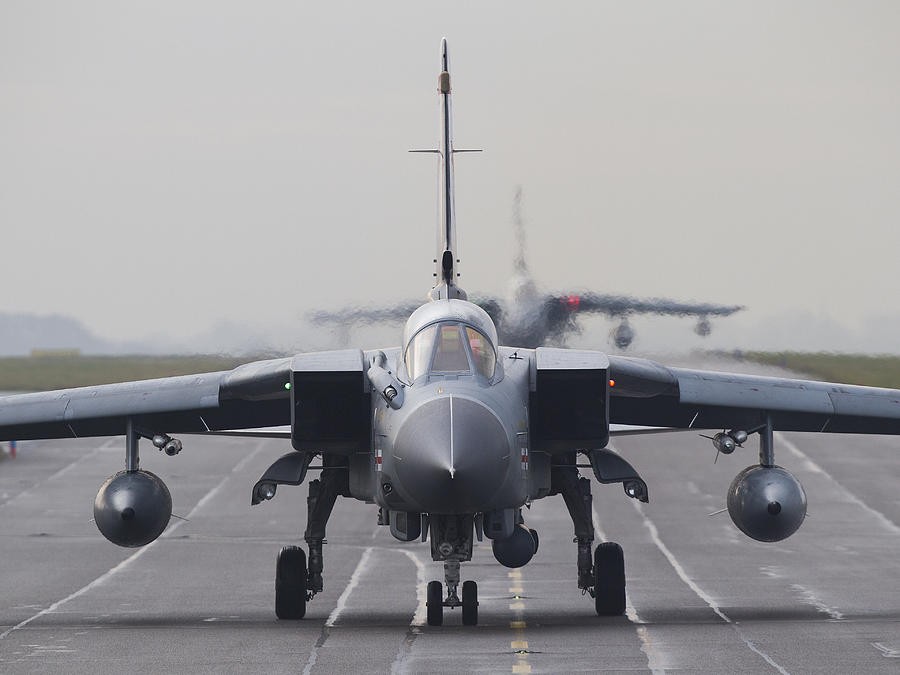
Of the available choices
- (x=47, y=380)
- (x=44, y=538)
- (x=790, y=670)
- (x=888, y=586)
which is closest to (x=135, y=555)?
(x=44, y=538)

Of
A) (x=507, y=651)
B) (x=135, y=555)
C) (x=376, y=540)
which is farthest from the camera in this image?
(x=376, y=540)

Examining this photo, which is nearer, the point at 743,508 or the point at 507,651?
the point at 507,651

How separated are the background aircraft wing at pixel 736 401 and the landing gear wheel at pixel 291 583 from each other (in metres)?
4.13

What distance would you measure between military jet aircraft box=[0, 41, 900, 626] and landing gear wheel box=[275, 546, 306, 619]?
21mm

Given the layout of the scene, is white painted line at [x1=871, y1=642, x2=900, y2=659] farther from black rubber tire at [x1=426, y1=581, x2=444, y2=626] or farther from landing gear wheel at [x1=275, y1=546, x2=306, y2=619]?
landing gear wheel at [x1=275, y1=546, x2=306, y2=619]

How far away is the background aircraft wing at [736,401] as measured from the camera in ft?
62.6

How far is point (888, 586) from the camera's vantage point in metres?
23.2

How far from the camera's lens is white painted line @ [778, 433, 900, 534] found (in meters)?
32.3

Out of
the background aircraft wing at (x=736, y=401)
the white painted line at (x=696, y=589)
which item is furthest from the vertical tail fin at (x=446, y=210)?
the white painted line at (x=696, y=589)

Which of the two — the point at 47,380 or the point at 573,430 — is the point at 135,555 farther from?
the point at 573,430

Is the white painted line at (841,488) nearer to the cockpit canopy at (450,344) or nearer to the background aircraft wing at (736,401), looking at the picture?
the background aircraft wing at (736,401)

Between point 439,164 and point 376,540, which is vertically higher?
point 439,164

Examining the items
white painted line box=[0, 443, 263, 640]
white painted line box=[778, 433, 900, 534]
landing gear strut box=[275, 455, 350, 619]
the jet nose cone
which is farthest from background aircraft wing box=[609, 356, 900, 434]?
white painted line box=[778, 433, 900, 534]

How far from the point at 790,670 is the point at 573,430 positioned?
4.03m
